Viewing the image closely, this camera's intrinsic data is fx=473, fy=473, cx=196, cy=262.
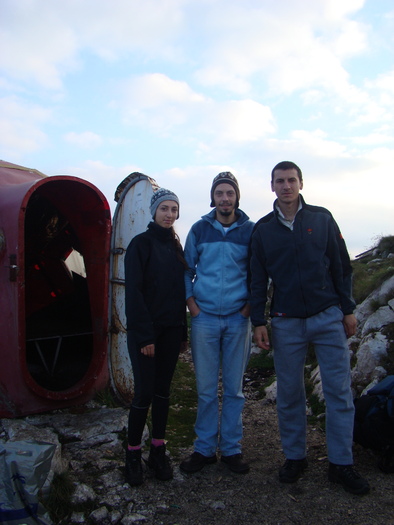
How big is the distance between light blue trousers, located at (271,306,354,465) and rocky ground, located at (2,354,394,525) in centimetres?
28

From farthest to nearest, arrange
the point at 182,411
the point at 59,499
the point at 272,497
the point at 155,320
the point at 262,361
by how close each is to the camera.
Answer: the point at 262,361, the point at 182,411, the point at 155,320, the point at 272,497, the point at 59,499

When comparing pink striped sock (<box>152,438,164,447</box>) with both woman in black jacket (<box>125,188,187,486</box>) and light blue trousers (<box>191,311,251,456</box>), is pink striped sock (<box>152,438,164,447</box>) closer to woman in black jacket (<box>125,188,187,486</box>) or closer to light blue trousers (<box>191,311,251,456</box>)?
woman in black jacket (<box>125,188,187,486</box>)

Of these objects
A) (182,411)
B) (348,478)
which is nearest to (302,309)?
(348,478)

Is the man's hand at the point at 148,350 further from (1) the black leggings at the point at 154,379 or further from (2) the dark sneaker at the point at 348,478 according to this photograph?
(2) the dark sneaker at the point at 348,478

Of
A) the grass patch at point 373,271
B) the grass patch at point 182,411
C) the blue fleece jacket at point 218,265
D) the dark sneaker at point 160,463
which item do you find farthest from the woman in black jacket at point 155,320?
the grass patch at point 373,271

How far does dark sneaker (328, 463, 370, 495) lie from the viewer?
3258 mm

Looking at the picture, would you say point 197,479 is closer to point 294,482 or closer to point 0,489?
point 294,482

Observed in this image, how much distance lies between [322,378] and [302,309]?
0.54 m

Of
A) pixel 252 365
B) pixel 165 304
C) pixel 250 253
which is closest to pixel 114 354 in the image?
pixel 165 304

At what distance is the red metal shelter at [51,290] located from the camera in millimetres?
4160

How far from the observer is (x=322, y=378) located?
348cm

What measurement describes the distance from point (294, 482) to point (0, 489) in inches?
80.7

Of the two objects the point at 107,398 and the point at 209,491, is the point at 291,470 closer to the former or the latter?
the point at 209,491

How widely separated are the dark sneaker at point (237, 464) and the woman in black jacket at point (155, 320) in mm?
472
